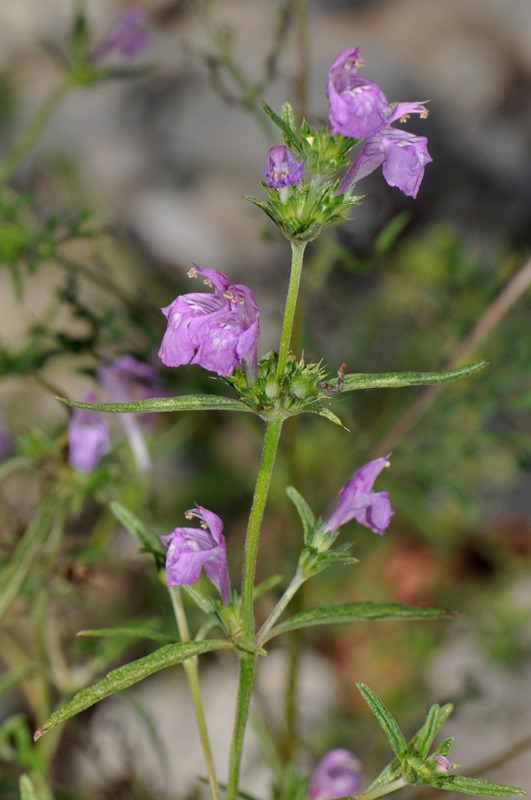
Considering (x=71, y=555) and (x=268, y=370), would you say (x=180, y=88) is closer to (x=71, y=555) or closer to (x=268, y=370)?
(x=71, y=555)

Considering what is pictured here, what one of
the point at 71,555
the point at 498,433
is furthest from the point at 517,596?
the point at 71,555

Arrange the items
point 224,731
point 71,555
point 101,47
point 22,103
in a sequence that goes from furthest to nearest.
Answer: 1. point 22,103
2. point 224,731
3. point 101,47
4. point 71,555

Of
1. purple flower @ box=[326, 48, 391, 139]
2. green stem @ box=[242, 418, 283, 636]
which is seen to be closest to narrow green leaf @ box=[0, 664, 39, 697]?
green stem @ box=[242, 418, 283, 636]

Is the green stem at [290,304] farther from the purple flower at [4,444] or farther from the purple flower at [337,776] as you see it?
the purple flower at [4,444]

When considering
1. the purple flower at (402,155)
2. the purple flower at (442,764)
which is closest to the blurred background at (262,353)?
the purple flower at (402,155)

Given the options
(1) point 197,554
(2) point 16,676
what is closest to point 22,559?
(2) point 16,676

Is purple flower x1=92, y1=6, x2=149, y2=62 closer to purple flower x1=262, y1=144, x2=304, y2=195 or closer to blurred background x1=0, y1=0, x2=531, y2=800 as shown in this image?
blurred background x1=0, y1=0, x2=531, y2=800
